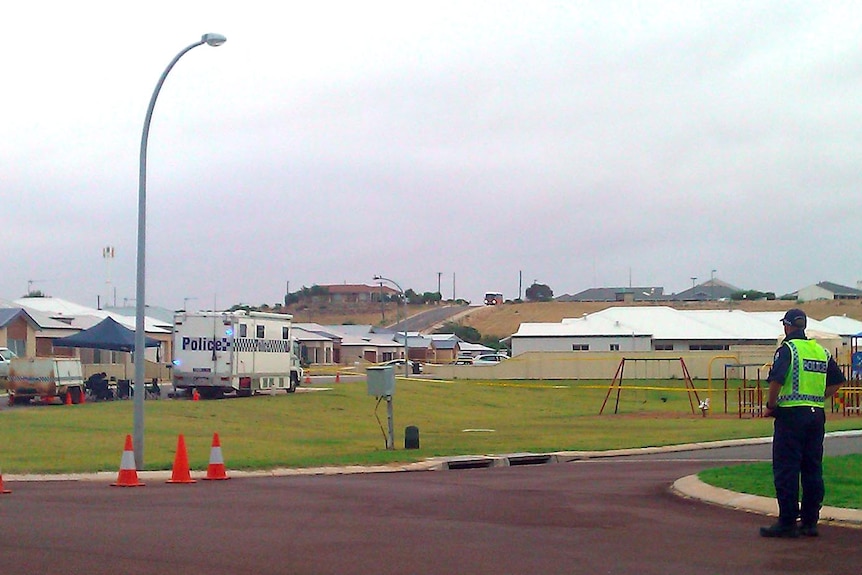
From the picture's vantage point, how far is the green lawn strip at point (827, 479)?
39.7 ft

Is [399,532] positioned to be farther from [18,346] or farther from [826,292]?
[826,292]

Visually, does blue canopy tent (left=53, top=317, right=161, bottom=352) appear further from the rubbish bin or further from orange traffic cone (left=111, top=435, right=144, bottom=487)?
orange traffic cone (left=111, top=435, right=144, bottom=487)

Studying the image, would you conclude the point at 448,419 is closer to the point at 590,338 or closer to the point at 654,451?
the point at 654,451

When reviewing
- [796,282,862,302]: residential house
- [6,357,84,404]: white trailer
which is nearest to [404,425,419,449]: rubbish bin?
[6,357,84,404]: white trailer

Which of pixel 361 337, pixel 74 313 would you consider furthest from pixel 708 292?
pixel 74 313

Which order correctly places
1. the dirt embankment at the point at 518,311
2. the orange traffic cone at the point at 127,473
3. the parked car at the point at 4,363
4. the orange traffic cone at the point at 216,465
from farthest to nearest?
1. the dirt embankment at the point at 518,311
2. the parked car at the point at 4,363
3. the orange traffic cone at the point at 216,465
4. the orange traffic cone at the point at 127,473

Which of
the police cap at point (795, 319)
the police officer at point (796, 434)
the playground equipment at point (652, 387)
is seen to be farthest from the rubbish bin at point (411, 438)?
the playground equipment at point (652, 387)

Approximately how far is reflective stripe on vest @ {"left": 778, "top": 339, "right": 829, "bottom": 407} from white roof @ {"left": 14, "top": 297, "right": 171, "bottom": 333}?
55.6m

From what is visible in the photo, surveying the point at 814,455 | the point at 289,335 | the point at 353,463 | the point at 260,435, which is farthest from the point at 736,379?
the point at 814,455

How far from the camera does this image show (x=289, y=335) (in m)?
50.7

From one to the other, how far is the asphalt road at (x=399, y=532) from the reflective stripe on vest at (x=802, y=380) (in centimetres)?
124

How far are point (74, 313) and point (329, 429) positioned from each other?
43.1m

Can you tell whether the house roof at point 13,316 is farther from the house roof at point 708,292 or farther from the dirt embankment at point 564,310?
the house roof at point 708,292

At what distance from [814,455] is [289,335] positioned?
41.7m
